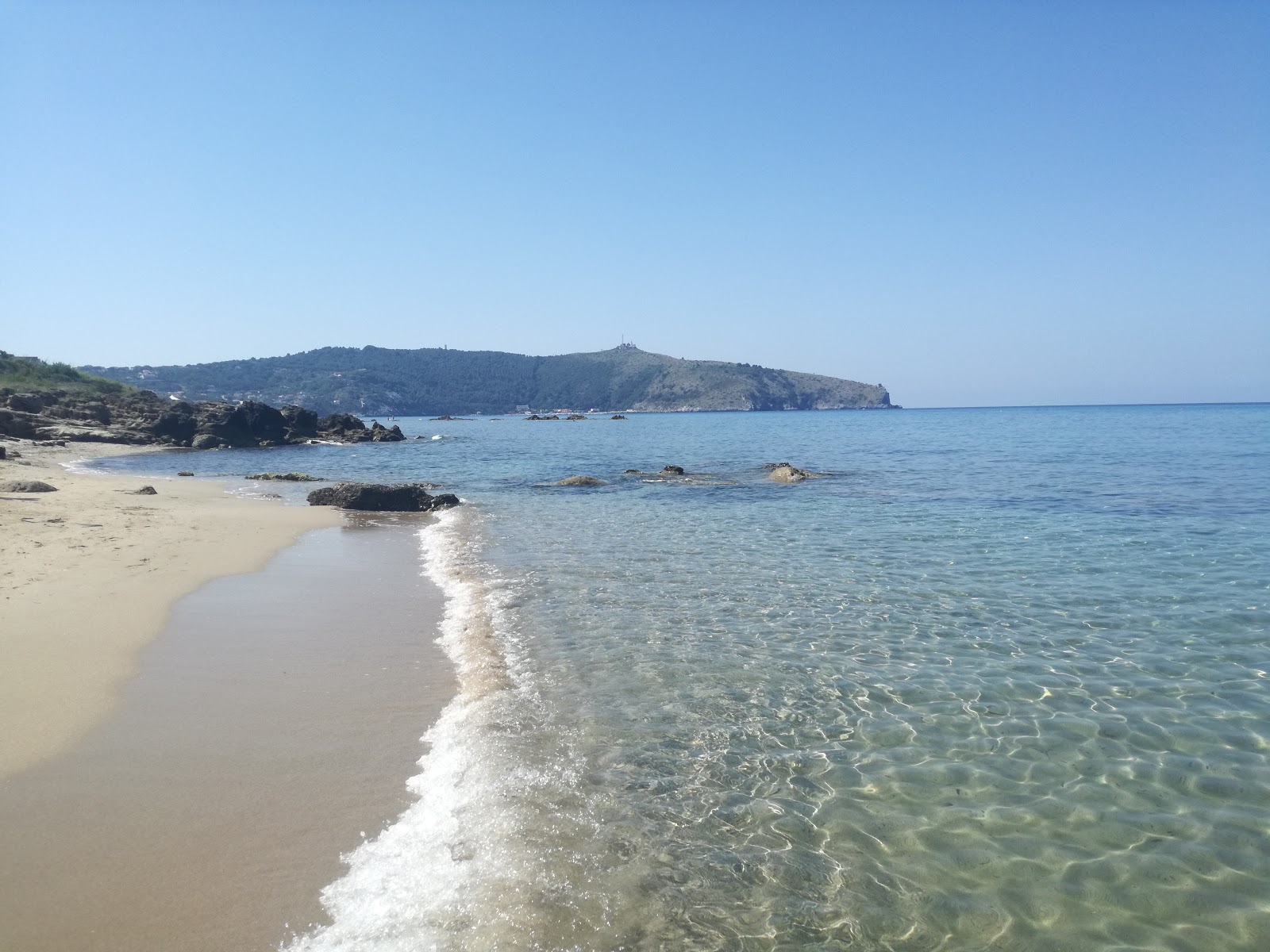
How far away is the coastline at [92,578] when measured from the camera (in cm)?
577

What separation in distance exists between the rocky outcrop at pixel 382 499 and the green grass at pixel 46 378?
50.5 meters

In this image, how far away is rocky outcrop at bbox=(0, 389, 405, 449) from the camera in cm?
4788

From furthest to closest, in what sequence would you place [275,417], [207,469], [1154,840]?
1. [275,417]
2. [207,469]
3. [1154,840]

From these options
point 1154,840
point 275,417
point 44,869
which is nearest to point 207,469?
point 275,417

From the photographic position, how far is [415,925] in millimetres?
3561

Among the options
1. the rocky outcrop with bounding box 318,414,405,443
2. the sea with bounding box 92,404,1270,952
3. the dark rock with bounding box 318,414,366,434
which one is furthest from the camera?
the dark rock with bounding box 318,414,366,434

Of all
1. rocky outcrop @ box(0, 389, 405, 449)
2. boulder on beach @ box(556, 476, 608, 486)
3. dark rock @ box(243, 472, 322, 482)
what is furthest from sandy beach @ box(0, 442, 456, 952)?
rocky outcrop @ box(0, 389, 405, 449)

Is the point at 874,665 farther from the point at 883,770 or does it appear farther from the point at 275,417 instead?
the point at 275,417

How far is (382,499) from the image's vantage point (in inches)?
793

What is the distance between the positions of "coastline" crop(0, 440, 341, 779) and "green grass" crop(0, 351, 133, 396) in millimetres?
47970

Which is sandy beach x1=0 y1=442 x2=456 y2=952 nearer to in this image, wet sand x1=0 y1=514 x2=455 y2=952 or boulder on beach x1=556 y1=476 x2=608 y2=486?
wet sand x1=0 y1=514 x2=455 y2=952

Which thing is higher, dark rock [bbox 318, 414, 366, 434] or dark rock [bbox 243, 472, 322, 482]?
dark rock [bbox 318, 414, 366, 434]

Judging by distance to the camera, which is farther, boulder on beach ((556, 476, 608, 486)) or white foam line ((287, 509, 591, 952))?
boulder on beach ((556, 476, 608, 486))

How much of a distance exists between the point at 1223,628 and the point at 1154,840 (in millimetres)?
4946
